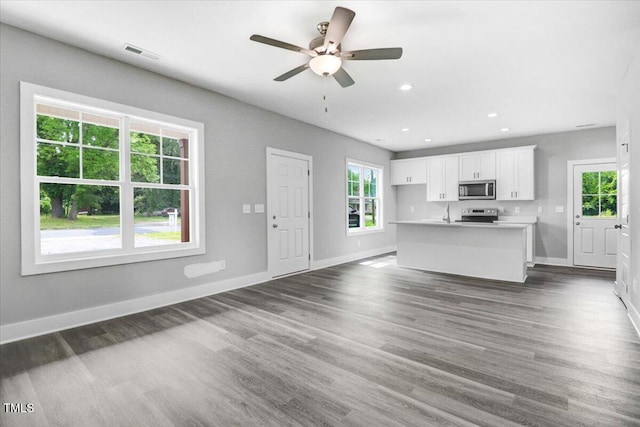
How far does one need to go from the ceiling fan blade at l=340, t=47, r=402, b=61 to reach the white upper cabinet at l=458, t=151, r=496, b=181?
209 inches

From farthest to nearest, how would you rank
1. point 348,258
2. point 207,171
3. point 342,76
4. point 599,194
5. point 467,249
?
point 348,258 → point 599,194 → point 467,249 → point 207,171 → point 342,76

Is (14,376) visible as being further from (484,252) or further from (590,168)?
(590,168)

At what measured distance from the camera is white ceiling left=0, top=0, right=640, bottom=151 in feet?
8.15

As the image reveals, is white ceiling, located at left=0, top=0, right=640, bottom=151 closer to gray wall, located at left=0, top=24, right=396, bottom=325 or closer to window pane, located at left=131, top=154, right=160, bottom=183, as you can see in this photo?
gray wall, located at left=0, top=24, right=396, bottom=325

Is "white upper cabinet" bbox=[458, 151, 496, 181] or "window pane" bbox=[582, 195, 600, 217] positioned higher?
"white upper cabinet" bbox=[458, 151, 496, 181]

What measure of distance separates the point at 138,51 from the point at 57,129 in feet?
3.63

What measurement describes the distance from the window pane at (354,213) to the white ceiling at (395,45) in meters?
2.63

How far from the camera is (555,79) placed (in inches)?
149

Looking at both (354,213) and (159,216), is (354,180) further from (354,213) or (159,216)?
(159,216)

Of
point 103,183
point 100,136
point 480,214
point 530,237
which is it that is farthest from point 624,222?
point 100,136

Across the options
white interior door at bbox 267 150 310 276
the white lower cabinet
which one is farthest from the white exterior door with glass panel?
white interior door at bbox 267 150 310 276

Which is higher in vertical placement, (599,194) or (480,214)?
(599,194)

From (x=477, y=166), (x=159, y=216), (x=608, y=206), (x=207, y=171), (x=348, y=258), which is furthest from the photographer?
(x=477, y=166)

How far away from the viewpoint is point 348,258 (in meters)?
6.70
